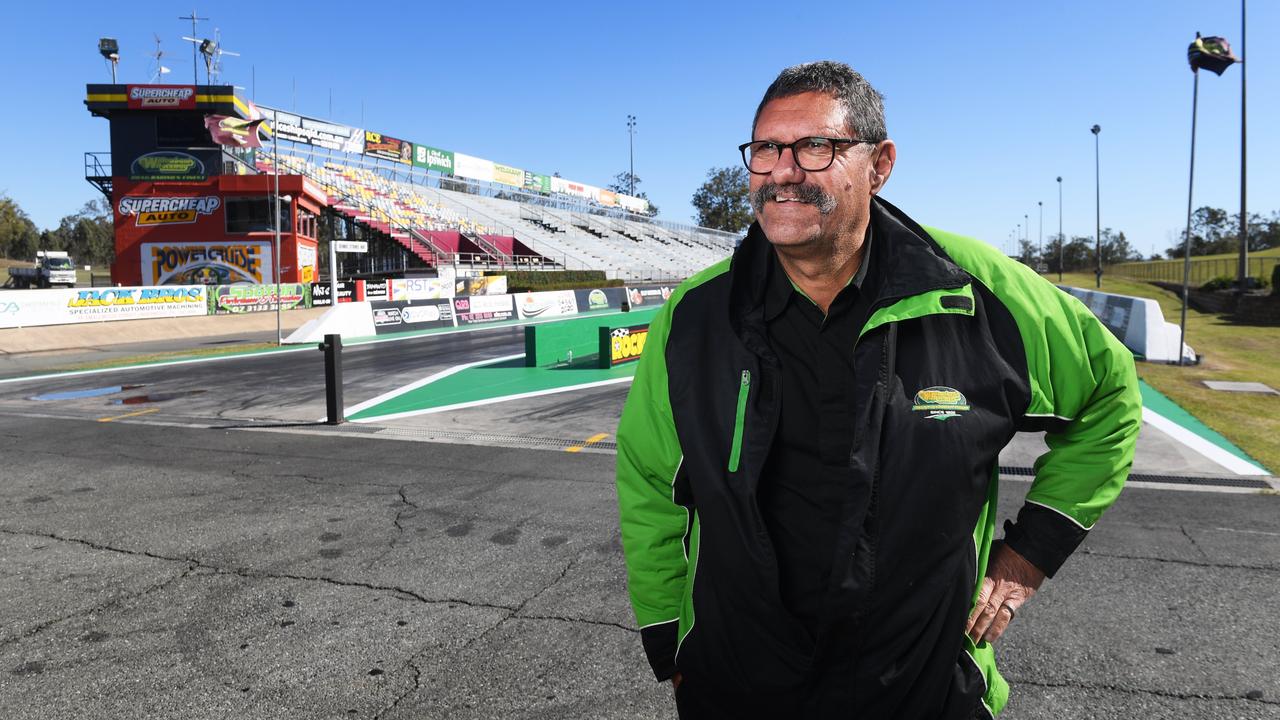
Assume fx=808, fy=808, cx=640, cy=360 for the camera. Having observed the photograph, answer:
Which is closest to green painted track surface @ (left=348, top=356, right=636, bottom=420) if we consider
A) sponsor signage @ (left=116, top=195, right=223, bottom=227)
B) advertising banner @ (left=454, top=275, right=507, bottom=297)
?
advertising banner @ (left=454, top=275, right=507, bottom=297)

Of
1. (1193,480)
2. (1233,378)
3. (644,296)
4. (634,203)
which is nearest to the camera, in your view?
(1193,480)

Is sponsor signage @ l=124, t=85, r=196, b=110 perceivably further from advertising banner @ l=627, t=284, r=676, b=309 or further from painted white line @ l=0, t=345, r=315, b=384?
painted white line @ l=0, t=345, r=315, b=384

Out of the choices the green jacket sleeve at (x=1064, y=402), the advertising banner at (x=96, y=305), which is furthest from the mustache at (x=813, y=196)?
the advertising banner at (x=96, y=305)

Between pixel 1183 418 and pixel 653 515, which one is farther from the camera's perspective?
pixel 1183 418

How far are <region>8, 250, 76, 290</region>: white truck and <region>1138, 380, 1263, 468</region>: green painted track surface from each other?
5693cm

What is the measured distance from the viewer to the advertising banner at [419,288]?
3478cm

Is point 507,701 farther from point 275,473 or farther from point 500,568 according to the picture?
point 275,473

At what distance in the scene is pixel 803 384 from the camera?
190cm

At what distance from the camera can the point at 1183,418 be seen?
10695 millimetres

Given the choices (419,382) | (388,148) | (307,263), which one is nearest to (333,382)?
(419,382)

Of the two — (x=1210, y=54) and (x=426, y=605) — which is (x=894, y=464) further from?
(x=1210, y=54)

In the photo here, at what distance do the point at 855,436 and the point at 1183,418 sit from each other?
11187 mm

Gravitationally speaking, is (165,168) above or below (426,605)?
above

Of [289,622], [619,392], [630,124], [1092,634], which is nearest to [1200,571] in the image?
[1092,634]
